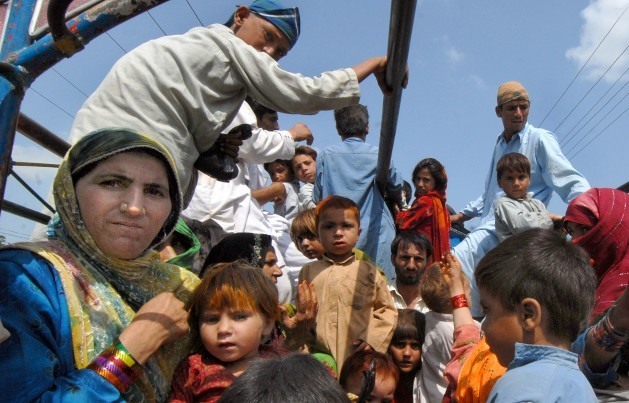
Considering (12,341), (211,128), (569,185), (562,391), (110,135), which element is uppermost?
(569,185)

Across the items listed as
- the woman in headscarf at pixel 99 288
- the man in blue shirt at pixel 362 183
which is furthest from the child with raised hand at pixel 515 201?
the woman in headscarf at pixel 99 288

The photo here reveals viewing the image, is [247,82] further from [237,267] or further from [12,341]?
[12,341]

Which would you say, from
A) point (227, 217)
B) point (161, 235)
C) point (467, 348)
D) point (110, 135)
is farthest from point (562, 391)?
point (227, 217)

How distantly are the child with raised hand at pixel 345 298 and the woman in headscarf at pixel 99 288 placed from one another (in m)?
1.20

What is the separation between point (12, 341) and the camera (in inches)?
52.2

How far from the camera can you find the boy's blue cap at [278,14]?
277 centimetres

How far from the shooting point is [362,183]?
13.9ft

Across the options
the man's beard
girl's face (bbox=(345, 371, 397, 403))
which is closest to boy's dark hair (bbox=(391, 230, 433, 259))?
the man's beard

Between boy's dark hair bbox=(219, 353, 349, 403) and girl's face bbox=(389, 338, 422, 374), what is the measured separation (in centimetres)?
183

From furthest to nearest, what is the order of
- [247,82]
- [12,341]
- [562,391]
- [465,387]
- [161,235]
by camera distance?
[247,82], [465,387], [161,235], [562,391], [12,341]

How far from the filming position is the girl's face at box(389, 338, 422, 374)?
3.21 meters

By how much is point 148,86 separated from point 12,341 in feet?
4.10

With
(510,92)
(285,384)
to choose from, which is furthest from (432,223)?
(285,384)

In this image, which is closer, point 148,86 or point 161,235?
point 161,235
